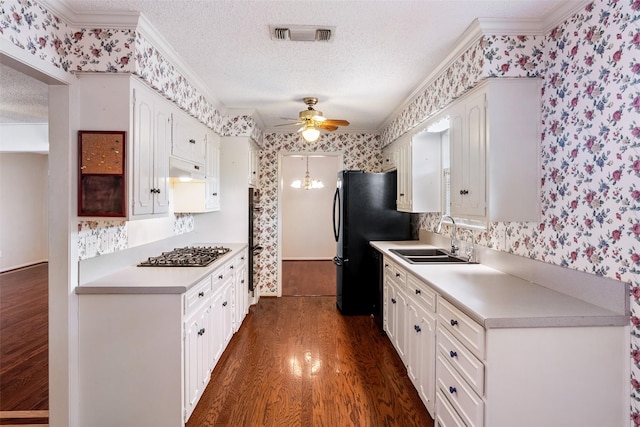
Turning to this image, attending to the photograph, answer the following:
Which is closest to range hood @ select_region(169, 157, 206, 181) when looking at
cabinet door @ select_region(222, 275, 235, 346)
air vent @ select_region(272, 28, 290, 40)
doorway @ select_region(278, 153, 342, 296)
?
cabinet door @ select_region(222, 275, 235, 346)

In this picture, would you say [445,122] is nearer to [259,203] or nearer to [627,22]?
[627,22]

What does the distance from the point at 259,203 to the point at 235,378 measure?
2.68 m

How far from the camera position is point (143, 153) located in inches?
88.7

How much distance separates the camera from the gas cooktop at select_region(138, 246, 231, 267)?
8.59ft

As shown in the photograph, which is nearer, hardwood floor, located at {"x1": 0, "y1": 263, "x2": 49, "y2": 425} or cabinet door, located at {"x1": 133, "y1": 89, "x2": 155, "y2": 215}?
cabinet door, located at {"x1": 133, "y1": 89, "x2": 155, "y2": 215}

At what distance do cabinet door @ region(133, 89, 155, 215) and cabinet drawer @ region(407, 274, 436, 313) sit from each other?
6.27ft

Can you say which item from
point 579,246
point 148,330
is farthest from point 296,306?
point 579,246

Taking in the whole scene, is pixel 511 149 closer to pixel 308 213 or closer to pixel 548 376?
pixel 548 376

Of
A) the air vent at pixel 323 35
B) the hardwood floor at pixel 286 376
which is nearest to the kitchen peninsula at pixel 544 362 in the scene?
the hardwood floor at pixel 286 376

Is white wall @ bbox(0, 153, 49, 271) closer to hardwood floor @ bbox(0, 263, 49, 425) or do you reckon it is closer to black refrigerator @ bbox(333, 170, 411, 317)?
hardwood floor @ bbox(0, 263, 49, 425)

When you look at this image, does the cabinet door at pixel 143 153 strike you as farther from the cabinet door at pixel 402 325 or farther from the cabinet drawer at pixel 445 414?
the cabinet drawer at pixel 445 414

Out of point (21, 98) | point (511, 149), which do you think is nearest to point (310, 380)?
point (511, 149)

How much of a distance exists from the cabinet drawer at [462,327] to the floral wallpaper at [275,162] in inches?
130

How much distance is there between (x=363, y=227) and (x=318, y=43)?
91.4 inches
